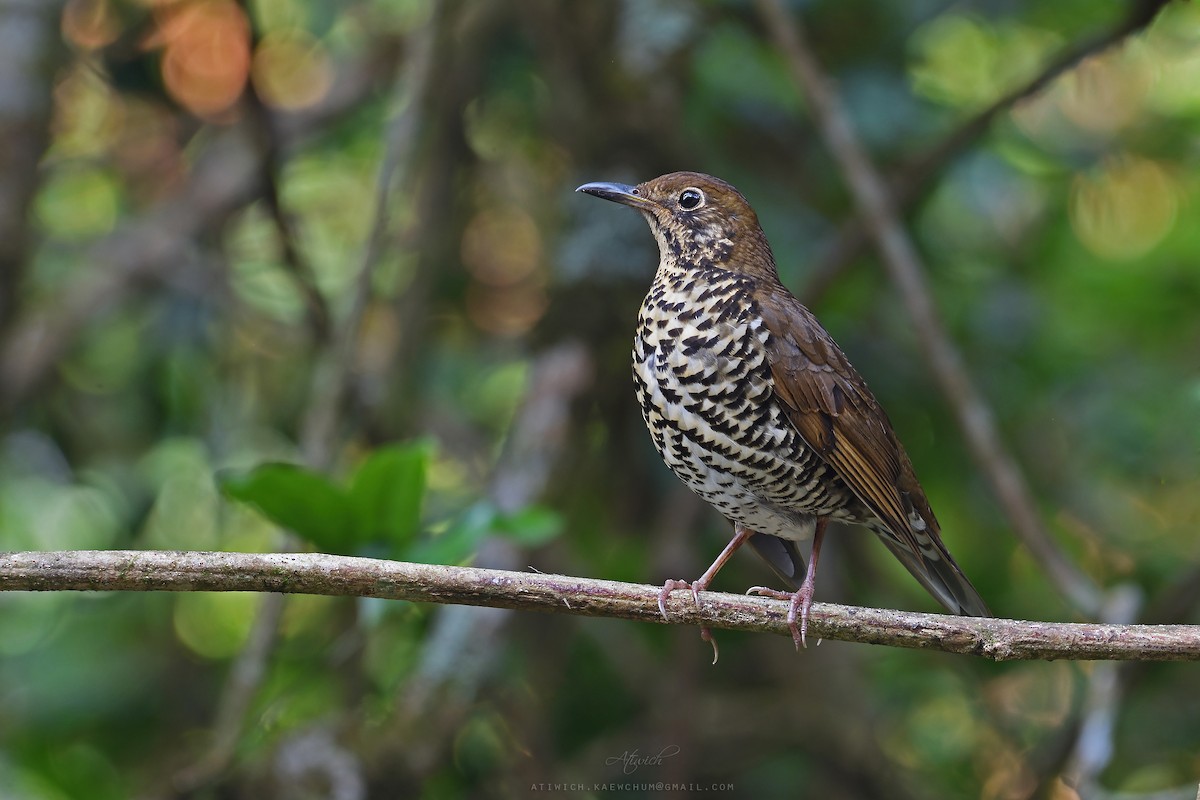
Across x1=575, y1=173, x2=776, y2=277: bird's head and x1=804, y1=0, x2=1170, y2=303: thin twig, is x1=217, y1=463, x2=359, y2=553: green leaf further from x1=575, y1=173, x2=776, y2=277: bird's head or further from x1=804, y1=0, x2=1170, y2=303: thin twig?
x1=804, y1=0, x2=1170, y2=303: thin twig

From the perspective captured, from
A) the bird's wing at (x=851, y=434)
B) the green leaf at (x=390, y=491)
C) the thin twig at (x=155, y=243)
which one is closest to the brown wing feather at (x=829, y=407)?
the bird's wing at (x=851, y=434)

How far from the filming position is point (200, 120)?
18.1 feet

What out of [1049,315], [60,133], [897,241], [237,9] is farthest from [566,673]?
[60,133]

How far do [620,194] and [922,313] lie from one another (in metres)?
1.25

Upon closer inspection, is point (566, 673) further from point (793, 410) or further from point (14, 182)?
point (14, 182)

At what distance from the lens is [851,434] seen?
3412mm

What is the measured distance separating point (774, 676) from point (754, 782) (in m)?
0.43

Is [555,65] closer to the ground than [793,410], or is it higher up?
higher up

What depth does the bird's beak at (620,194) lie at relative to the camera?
144 inches

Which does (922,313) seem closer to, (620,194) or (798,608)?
(620,194)

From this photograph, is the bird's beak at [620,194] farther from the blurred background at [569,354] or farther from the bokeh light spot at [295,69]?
the bokeh light spot at [295,69]

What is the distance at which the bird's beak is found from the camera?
3646mm

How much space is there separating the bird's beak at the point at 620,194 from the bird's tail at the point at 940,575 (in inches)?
44.6

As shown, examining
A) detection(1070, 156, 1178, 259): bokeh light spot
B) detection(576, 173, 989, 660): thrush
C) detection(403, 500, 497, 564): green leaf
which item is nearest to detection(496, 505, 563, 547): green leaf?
detection(403, 500, 497, 564): green leaf
